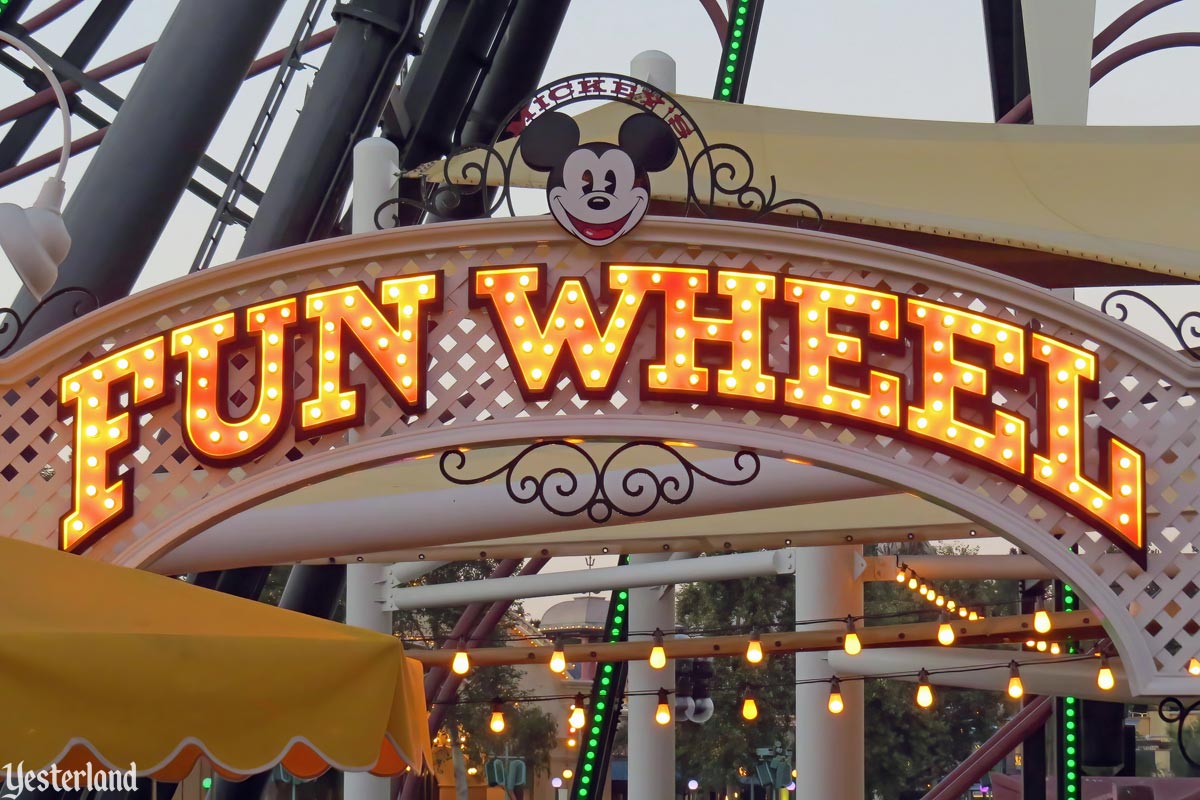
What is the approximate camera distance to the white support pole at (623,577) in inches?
592

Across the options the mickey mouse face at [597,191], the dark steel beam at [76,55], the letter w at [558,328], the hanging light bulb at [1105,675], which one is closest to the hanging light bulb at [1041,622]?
the hanging light bulb at [1105,675]

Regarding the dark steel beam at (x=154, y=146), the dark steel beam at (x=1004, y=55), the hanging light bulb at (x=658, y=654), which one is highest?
the dark steel beam at (x=1004, y=55)

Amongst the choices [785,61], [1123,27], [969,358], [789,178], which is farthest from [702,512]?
[785,61]

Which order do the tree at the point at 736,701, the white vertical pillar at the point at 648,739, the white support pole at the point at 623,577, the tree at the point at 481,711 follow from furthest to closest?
1. the tree at the point at 481,711
2. the tree at the point at 736,701
3. the white vertical pillar at the point at 648,739
4. the white support pole at the point at 623,577

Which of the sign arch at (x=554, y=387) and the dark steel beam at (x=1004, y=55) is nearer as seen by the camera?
the sign arch at (x=554, y=387)

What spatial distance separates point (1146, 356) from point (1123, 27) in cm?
1113

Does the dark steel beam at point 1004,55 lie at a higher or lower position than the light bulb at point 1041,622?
higher

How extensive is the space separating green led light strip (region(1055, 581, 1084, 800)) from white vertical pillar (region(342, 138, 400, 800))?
669cm

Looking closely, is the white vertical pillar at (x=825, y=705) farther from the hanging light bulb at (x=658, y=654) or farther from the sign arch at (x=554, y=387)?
the sign arch at (x=554, y=387)

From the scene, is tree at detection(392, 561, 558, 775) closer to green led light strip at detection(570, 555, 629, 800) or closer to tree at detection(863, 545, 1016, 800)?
tree at detection(863, 545, 1016, 800)

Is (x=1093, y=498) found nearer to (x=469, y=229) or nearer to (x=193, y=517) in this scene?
(x=469, y=229)

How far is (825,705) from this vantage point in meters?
14.5

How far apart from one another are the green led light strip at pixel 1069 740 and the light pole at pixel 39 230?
11.6m

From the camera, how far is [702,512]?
8.78 meters
